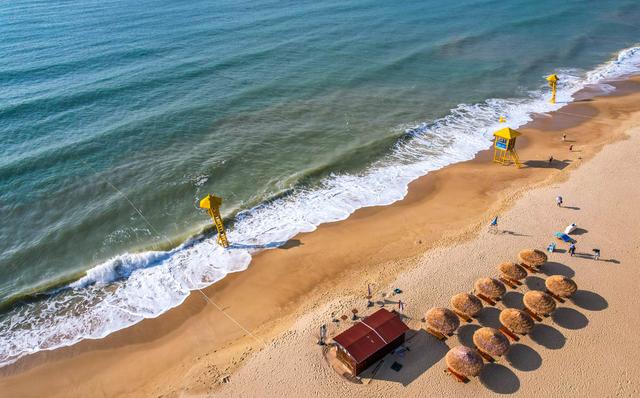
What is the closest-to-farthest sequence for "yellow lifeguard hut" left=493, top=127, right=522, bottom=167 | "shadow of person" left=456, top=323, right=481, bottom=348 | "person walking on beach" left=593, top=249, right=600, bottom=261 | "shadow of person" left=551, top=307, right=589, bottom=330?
"shadow of person" left=456, top=323, right=481, bottom=348
"shadow of person" left=551, top=307, right=589, bottom=330
"person walking on beach" left=593, top=249, right=600, bottom=261
"yellow lifeguard hut" left=493, top=127, right=522, bottom=167

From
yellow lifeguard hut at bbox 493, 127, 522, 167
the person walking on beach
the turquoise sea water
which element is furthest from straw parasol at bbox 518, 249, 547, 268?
yellow lifeguard hut at bbox 493, 127, 522, 167

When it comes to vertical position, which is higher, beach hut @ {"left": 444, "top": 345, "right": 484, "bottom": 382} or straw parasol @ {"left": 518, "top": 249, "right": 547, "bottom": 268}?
straw parasol @ {"left": 518, "top": 249, "right": 547, "bottom": 268}

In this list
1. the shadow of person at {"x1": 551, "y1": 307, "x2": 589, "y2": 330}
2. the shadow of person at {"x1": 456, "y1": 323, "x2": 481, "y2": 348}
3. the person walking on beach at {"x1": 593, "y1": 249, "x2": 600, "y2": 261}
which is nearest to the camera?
the shadow of person at {"x1": 456, "y1": 323, "x2": 481, "y2": 348}

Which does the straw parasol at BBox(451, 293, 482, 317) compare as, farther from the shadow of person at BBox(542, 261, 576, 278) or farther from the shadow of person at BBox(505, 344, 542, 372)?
the shadow of person at BBox(542, 261, 576, 278)

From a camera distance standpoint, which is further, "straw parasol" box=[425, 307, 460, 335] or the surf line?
the surf line

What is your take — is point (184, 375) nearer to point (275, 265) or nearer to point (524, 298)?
point (275, 265)

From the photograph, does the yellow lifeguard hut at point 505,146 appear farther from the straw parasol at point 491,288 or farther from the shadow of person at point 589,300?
the straw parasol at point 491,288
